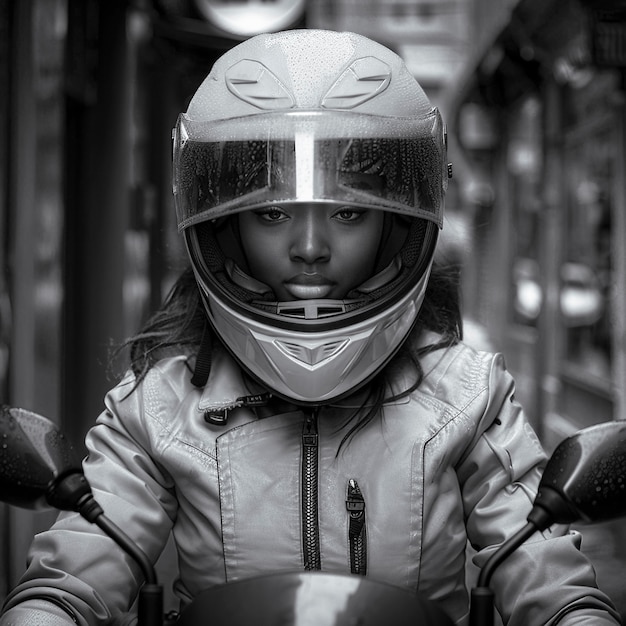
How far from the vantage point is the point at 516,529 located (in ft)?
5.22

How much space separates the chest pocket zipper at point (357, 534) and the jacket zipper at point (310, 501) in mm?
54

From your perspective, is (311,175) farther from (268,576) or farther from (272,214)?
(268,576)

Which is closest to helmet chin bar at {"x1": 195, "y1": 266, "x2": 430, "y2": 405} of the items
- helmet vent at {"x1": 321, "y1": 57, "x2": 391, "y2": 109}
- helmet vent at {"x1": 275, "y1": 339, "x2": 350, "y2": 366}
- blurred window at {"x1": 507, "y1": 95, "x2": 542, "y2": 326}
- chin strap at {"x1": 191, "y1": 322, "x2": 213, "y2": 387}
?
helmet vent at {"x1": 275, "y1": 339, "x2": 350, "y2": 366}

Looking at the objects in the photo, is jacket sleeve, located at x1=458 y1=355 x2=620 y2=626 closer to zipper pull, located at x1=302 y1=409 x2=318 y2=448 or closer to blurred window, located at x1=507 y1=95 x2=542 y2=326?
zipper pull, located at x1=302 y1=409 x2=318 y2=448

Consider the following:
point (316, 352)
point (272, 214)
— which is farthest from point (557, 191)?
point (316, 352)

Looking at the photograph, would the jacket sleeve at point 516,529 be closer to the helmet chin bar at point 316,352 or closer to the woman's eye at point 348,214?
the helmet chin bar at point 316,352

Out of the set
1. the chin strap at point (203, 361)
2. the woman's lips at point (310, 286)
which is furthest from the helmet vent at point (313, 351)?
the chin strap at point (203, 361)

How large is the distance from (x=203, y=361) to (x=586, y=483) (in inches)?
31.4

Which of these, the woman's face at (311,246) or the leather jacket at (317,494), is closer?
the leather jacket at (317,494)

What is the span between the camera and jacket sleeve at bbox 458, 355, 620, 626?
58.6 inches

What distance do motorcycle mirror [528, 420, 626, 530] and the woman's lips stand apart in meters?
0.57

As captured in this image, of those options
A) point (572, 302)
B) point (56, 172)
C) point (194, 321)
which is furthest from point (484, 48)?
point (194, 321)

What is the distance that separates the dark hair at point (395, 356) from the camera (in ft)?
5.78

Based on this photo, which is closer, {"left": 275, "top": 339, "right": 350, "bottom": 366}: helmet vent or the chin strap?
{"left": 275, "top": 339, "right": 350, "bottom": 366}: helmet vent
